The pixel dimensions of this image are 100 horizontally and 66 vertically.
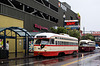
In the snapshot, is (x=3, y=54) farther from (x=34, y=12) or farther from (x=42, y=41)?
(x=34, y=12)

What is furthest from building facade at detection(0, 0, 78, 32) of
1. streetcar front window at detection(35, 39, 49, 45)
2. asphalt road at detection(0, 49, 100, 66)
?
asphalt road at detection(0, 49, 100, 66)

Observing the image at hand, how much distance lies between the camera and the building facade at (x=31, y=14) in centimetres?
2652

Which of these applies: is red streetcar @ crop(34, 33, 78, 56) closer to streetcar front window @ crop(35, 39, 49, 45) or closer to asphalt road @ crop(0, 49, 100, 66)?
streetcar front window @ crop(35, 39, 49, 45)

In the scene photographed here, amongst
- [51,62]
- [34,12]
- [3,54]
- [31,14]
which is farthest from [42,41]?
[34,12]

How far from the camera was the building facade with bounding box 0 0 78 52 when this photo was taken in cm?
2652

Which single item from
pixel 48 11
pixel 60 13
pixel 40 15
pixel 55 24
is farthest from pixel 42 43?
pixel 60 13

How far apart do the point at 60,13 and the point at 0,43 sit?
3224 centimetres

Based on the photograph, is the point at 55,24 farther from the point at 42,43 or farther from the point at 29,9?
the point at 42,43

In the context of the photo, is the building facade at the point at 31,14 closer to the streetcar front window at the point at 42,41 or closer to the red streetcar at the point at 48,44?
the streetcar front window at the point at 42,41

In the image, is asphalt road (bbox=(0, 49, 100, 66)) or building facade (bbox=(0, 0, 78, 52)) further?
building facade (bbox=(0, 0, 78, 52))

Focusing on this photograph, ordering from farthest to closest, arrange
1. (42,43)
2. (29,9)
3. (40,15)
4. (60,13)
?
(60,13) < (40,15) < (29,9) < (42,43)

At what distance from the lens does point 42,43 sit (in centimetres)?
1978

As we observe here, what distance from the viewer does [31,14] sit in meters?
33.9

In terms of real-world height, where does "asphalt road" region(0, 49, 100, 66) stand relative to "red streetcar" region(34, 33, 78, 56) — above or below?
below
